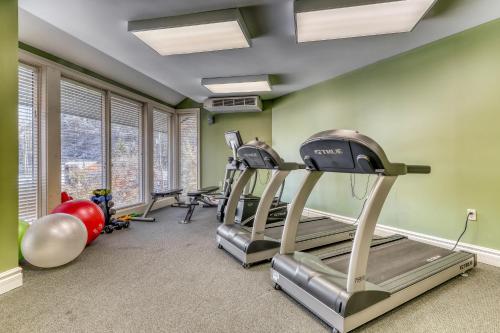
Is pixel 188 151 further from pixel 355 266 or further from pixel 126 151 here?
pixel 355 266

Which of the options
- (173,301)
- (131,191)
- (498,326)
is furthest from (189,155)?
(498,326)

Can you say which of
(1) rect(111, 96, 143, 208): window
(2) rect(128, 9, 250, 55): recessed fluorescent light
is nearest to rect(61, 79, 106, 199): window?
(1) rect(111, 96, 143, 208): window

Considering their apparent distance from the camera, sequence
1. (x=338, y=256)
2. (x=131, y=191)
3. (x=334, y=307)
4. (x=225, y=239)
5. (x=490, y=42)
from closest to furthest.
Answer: (x=334, y=307), (x=338, y=256), (x=490, y=42), (x=225, y=239), (x=131, y=191)

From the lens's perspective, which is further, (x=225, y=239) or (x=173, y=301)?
(x=225, y=239)

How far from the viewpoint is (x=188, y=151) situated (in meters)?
6.09

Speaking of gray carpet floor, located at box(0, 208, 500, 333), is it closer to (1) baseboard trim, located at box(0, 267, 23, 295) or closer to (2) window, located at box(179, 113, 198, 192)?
(1) baseboard trim, located at box(0, 267, 23, 295)

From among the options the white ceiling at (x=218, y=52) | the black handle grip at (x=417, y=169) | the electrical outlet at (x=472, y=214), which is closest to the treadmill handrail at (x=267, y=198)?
the black handle grip at (x=417, y=169)

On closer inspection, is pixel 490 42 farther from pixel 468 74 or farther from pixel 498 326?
pixel 498 326

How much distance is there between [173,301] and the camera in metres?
1.85

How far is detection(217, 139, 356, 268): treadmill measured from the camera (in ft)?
7.89

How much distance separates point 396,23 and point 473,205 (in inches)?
77.2

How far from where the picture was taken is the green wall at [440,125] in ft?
8.16

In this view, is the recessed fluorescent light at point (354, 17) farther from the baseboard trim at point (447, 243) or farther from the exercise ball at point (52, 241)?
the exercise ball at point (52, 241)

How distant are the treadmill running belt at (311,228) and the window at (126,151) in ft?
9.52
